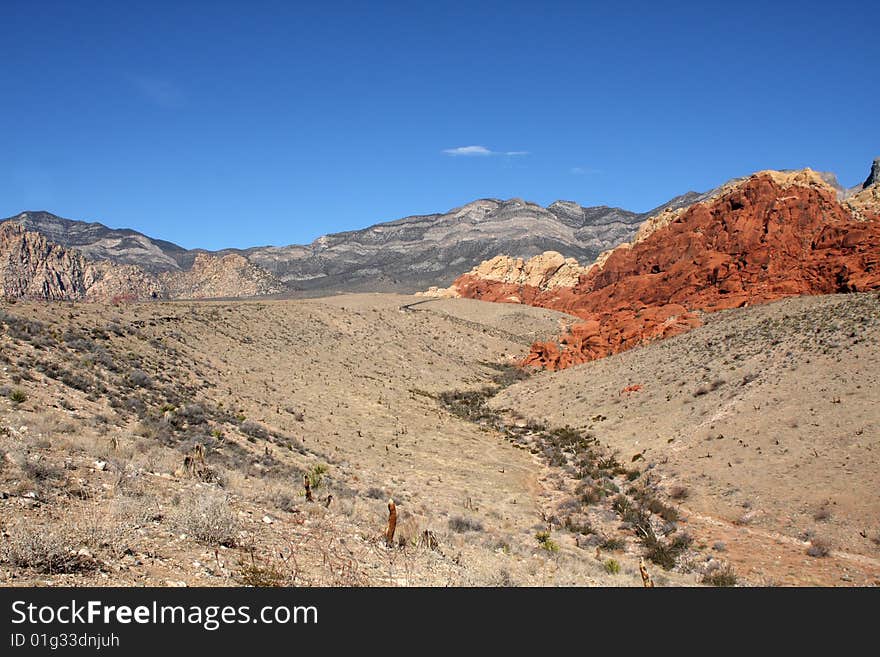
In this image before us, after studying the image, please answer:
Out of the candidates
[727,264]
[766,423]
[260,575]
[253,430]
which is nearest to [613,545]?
[260,575]

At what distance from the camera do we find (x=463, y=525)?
1244 cm

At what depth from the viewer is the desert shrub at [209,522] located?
6.89 metres

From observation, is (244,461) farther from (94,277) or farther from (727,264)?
(94,277)

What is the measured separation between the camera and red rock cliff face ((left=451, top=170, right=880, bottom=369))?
133ft

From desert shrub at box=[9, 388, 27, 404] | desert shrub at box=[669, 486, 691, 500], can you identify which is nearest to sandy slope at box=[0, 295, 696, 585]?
desert shrub at box=[9, 388, 27, 404]

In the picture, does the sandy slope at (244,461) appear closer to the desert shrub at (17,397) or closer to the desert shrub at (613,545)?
the desert shrub at (17,397)

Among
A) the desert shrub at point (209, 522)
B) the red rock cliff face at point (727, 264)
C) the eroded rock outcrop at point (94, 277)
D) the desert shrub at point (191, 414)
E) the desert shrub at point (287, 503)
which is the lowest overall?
the desert shrub at point (287, 503)

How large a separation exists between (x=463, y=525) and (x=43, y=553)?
8.68 m

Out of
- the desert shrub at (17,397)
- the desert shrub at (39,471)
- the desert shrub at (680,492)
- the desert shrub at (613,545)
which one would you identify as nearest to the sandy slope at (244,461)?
the desert shrub at (39,471)

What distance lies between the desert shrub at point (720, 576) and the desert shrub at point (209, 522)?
875cm

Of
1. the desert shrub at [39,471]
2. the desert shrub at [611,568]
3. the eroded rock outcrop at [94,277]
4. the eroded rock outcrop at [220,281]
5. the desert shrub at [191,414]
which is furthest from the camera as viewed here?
the eroded rock outcrop at [220,281]

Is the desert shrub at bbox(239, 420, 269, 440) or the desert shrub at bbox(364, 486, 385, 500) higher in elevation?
the desert shrub at bbox(239, 420, 269, 440)

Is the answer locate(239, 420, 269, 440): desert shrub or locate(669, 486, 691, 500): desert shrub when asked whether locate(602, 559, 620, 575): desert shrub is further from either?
locate(239, 420, 269, 440): desert shrub

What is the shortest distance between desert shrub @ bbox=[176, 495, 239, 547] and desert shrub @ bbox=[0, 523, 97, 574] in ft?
4.45
